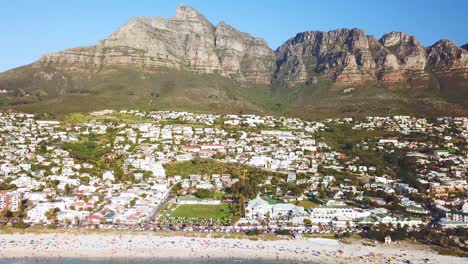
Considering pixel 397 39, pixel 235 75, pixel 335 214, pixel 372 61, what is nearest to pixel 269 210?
pixel 335 214

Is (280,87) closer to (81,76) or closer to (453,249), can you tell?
(81,76)

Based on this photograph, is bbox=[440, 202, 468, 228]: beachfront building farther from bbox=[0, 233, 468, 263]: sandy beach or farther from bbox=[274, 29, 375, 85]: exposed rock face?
bbox=[274, 29, 375, 85]: exposed rock face

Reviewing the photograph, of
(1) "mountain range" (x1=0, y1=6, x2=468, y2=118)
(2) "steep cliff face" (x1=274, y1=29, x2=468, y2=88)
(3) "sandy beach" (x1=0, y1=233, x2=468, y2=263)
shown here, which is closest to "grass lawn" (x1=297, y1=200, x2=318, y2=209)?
(3) "sandy beach" (x1=0, y1=233, x2=468, y2=263)

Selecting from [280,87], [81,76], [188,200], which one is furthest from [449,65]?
[188,200]

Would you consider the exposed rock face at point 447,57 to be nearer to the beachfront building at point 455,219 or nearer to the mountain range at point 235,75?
the mountain range at point 235,75

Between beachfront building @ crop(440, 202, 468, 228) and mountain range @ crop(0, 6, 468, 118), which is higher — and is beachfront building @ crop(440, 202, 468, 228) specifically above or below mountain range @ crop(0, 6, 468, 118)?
below

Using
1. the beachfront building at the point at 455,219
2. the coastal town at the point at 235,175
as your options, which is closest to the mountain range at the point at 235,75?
the coastal town at the point at 235,175
